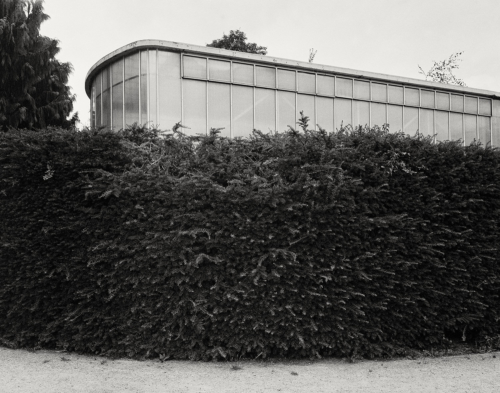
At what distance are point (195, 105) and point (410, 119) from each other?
35.5 ft

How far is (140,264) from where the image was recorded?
22.3 feet

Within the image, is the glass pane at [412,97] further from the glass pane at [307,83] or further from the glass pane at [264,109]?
the glass pane at [264,109]

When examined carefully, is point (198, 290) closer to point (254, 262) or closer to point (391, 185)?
point (254, 262)

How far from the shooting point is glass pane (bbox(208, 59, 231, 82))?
19.4 m

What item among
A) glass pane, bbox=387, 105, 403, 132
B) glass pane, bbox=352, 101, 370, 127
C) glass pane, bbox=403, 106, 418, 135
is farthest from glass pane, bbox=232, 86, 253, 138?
glass pane, bbox=403, 106, 418, 135

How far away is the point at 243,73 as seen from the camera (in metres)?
20.0

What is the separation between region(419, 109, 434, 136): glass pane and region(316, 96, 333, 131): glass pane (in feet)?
17.2

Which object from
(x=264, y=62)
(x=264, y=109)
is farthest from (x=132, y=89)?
(x=264, y=62)

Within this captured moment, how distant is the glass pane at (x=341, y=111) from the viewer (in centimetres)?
2183

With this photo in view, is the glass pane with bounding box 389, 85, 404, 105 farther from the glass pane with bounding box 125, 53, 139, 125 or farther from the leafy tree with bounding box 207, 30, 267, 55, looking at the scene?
the leafy tree with bounding box 207, 30, 267, 55

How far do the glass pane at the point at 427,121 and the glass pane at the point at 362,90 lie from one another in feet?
10.7

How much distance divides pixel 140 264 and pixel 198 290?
88cm

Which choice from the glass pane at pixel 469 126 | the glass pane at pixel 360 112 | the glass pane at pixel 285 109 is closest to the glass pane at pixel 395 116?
the glass pane at pixel 360 112

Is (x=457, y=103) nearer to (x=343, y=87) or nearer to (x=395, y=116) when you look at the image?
(x=395, y=116)
